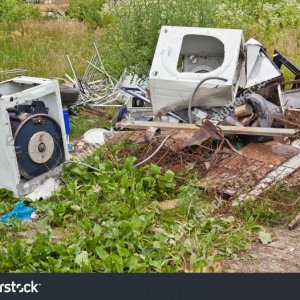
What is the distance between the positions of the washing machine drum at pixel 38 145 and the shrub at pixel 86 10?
32.3 feet

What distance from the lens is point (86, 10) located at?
15961 mm

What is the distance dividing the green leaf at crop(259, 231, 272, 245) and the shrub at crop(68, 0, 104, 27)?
1129cm

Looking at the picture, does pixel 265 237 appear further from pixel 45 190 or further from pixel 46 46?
pixel 46 46

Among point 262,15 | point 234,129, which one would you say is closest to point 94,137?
point 234,129

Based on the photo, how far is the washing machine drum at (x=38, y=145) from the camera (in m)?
5.03

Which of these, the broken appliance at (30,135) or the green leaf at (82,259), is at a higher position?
the broken appliance at (30,135)

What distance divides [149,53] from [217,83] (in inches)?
79.4

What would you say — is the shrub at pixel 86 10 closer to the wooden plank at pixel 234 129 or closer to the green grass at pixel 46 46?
the green grass at pixel 46 46

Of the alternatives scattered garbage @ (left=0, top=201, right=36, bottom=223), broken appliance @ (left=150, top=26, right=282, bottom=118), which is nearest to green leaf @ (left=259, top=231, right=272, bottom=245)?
scattered garbage @ (left=0, top=201, right=36, bottom=223)

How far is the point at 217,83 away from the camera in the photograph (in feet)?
19.7

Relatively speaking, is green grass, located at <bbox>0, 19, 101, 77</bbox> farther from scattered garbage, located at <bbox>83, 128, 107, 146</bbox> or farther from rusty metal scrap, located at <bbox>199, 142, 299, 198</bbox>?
rusty metal scrap, located at <bbox>199, 142, 299, 198</bbox>

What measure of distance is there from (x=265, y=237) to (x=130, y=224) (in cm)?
104

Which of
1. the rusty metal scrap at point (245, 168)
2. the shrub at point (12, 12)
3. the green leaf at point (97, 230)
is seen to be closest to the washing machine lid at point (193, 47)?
the rusty metal scrap at point (245, 168)

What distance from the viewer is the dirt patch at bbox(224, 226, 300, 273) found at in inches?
153
